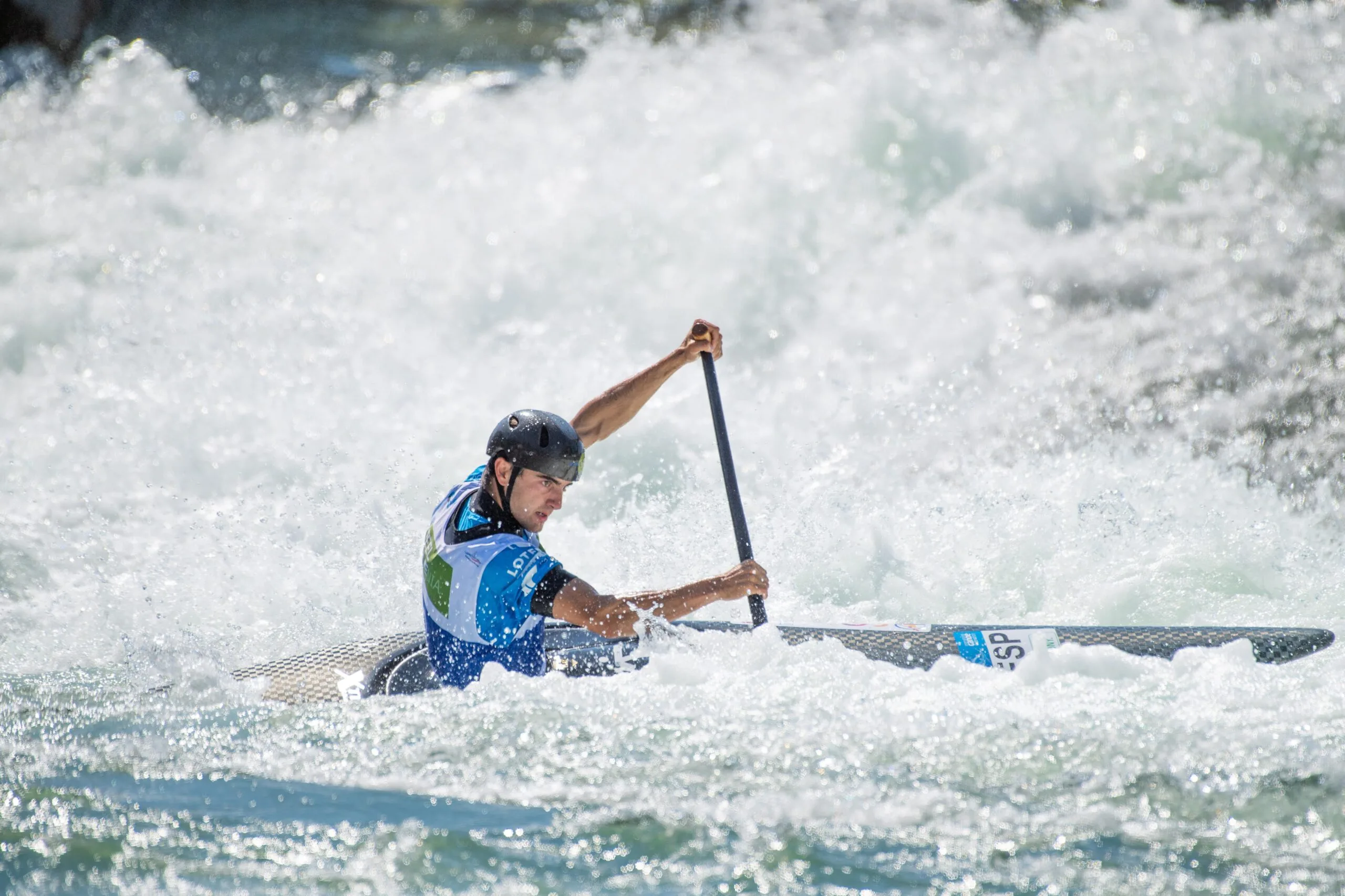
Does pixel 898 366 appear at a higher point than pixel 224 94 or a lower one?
lower

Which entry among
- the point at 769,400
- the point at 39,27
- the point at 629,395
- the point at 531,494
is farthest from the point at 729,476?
the point at 39,27

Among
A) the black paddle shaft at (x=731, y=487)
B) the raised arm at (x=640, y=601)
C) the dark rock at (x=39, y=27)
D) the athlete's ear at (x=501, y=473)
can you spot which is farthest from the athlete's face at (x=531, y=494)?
the dark rock at (x=39, y=27)

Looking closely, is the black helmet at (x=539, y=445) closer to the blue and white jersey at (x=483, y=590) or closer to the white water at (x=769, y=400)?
the blue and white jersey at (x=483, y=590)

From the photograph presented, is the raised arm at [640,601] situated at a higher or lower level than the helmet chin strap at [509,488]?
lower

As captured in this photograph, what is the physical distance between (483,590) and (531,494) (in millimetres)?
336

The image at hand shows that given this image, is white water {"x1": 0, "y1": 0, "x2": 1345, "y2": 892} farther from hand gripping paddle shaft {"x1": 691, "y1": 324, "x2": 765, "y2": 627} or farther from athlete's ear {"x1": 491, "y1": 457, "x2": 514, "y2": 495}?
athlete's ear {"x1": 491, "y1": 457, "x2": 514, "y2": 495}

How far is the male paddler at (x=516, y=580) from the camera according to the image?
3707 millimetres

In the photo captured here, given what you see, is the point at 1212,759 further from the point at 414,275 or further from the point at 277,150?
the point at 277,150

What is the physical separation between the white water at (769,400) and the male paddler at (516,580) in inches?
7.4

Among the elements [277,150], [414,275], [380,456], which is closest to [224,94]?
[277,150]

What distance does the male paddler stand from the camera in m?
3.71

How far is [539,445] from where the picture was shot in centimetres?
377

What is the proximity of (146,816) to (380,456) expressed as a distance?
3.91 meters

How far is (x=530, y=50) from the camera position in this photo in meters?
12.4
